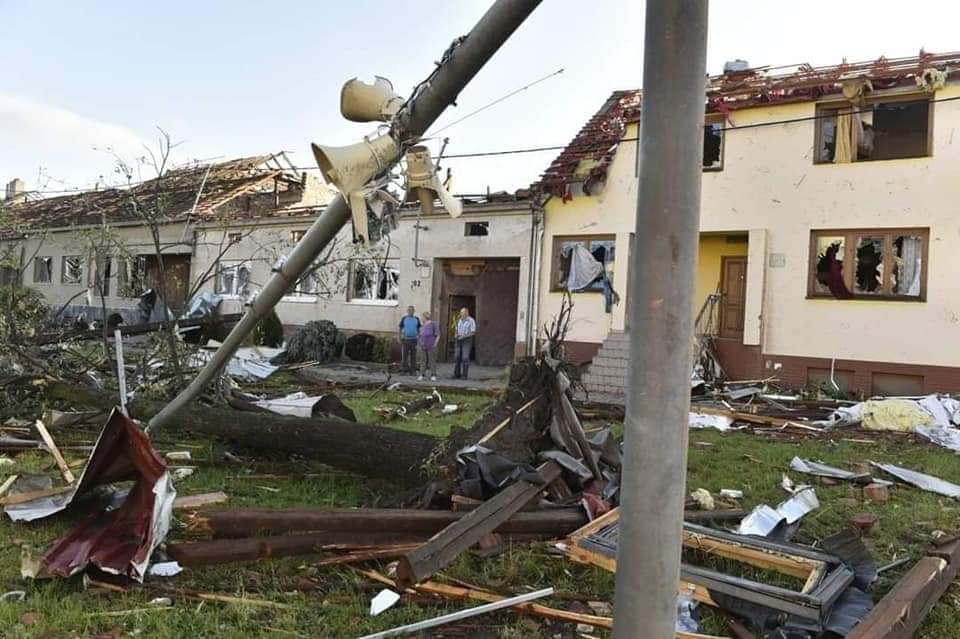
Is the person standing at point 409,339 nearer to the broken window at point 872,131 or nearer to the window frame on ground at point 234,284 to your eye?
the window frame on ground at point 234,284

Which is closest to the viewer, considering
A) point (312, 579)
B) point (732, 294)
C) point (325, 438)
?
point (312, 579)

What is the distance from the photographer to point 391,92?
3.61m

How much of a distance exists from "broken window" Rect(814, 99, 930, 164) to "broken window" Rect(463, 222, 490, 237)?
815 centimetres

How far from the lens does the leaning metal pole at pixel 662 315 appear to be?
1766mm

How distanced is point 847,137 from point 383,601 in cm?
1443

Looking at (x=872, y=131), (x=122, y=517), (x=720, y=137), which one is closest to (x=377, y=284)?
(x=720, y=137)

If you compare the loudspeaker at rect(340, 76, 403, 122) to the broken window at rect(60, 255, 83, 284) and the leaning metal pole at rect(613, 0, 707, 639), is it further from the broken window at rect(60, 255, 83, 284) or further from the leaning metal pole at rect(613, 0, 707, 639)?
the broken window at rect(60, 255, 83, 284)

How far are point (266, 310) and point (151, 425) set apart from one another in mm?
2582

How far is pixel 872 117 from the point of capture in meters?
14.1

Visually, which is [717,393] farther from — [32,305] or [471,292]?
[32,305]

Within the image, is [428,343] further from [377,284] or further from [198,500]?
[198,500]

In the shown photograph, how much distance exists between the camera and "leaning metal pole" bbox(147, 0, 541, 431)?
248 centimetres

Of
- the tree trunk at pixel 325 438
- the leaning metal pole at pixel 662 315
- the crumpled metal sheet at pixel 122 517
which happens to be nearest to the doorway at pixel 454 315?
the tree trunk at pixel 325 438

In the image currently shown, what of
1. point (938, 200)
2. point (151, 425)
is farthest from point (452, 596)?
point (938, 200)
